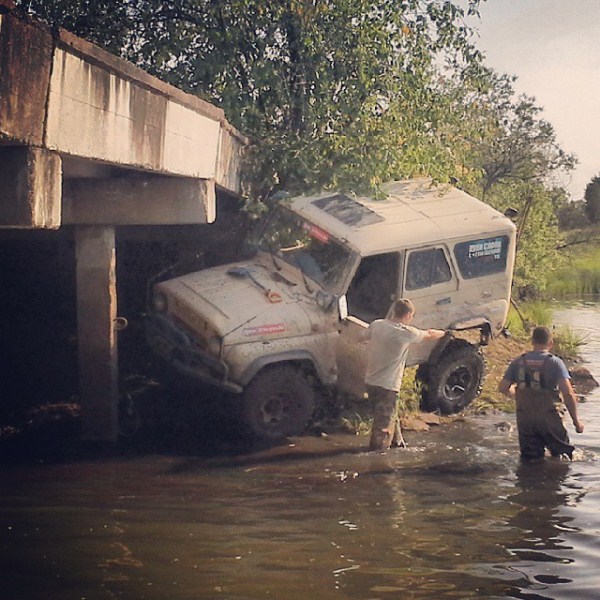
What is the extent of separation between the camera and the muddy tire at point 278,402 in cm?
982

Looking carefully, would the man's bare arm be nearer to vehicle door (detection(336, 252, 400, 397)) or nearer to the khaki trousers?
the khaki trousers

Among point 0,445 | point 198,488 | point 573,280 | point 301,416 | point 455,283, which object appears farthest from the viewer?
point 573,280

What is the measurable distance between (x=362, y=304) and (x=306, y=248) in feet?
2.82

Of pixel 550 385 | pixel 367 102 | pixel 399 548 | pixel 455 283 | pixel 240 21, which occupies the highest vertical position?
pixel 240 21

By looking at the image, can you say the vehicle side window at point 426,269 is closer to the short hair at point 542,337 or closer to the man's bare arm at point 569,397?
the short hair at point 542,337

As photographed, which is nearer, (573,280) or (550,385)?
(550,385)

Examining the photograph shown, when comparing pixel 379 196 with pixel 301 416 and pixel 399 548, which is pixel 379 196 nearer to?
pixel 301 416

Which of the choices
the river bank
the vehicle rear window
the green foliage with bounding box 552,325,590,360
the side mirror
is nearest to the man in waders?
the side mirror

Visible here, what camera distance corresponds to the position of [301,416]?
1017 centimetres

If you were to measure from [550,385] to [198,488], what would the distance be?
3.16 meters

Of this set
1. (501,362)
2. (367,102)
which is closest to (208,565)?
(367,102)

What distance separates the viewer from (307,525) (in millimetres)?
7105

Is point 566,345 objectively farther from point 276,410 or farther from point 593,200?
point 593,200

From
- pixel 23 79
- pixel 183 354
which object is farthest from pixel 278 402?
pixel 23 79
